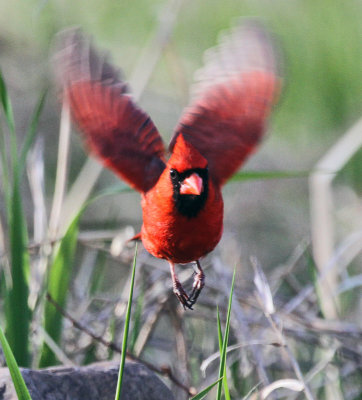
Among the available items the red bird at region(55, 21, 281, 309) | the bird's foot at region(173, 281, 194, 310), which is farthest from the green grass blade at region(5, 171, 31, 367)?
the bird's foot at region(173, 281, 194, 310)

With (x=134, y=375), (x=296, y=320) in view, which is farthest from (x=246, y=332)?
(x=134, y=375)

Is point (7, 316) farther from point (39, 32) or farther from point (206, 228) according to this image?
point (39, 32)

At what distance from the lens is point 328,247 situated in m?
2.92

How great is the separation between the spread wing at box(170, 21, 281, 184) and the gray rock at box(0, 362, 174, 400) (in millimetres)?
487

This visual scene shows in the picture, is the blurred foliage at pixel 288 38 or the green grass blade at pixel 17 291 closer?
the green grass blade at pixel 17 291

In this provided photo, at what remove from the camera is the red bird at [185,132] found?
4.61ft

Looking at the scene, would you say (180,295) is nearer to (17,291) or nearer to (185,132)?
(185,132)

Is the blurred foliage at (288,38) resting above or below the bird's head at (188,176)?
below

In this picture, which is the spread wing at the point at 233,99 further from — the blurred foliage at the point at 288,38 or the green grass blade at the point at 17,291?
the blurred foliage at the point at 288,38

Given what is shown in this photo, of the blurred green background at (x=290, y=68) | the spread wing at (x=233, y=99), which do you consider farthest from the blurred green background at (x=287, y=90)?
the spread wing at (x=233, y=99)

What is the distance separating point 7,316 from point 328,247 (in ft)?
4.37

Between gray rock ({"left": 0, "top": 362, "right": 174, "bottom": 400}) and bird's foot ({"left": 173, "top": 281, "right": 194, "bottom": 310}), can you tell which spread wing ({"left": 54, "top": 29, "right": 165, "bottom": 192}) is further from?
gray rock ({"left": 0, "top": 362, "right": 174, "bottom": 400})

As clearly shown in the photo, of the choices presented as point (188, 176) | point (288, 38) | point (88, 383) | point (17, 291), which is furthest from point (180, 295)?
point (288, 38)

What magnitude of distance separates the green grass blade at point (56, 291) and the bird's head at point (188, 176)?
716 millimetres
